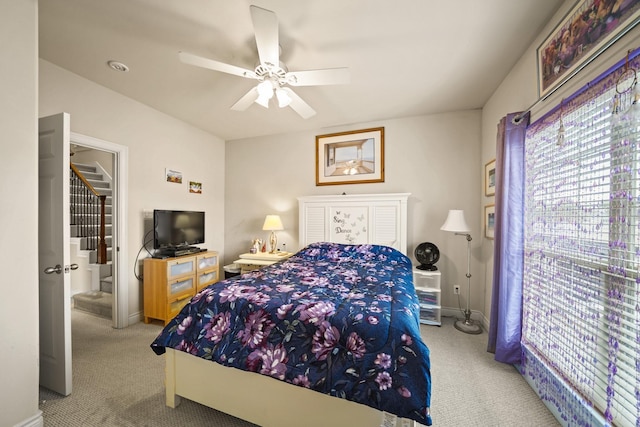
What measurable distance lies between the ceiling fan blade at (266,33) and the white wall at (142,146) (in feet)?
6.80

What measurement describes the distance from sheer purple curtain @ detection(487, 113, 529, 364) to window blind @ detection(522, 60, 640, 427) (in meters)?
0.13

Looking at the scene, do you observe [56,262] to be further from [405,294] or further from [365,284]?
[405,294]

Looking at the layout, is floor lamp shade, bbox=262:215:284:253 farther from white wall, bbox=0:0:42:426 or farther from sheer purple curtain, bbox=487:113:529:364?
sheer purple curtain, bbox=487:113:529:364

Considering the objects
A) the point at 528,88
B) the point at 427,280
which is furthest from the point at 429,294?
the point at 528,88

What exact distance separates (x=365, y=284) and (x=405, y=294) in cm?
34

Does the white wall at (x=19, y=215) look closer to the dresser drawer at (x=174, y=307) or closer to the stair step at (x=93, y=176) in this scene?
the dresser drawer at (x=174, y=307)

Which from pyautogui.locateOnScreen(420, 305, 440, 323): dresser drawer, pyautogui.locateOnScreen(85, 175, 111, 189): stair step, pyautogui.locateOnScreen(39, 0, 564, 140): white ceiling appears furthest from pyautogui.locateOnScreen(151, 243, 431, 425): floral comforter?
pyautogui.locateOnScreen(85, 175, 111, 189): stair step

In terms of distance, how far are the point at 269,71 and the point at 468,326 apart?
131 inches

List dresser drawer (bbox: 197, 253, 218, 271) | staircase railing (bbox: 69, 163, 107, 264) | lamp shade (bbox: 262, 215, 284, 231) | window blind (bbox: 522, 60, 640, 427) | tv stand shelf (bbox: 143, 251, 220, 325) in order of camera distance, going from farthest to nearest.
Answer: staircase railing (bbox: 69, 163, 107, 264) < lamp shade (bbox: 262, 215, 284, 231) < dresser drawer (bbox: 197, 253, 218, 271) < tv stand shelf (bbox: 143, 251, 220, 325) < window blind (bbox: 522, 60, 640, 427)

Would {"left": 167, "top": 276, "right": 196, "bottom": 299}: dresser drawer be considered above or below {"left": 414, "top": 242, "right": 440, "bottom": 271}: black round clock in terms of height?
A: below

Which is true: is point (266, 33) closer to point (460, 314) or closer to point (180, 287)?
point (180, 287)

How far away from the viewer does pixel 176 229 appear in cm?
323

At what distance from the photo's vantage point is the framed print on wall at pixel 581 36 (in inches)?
44.8

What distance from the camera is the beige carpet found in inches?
60.1
